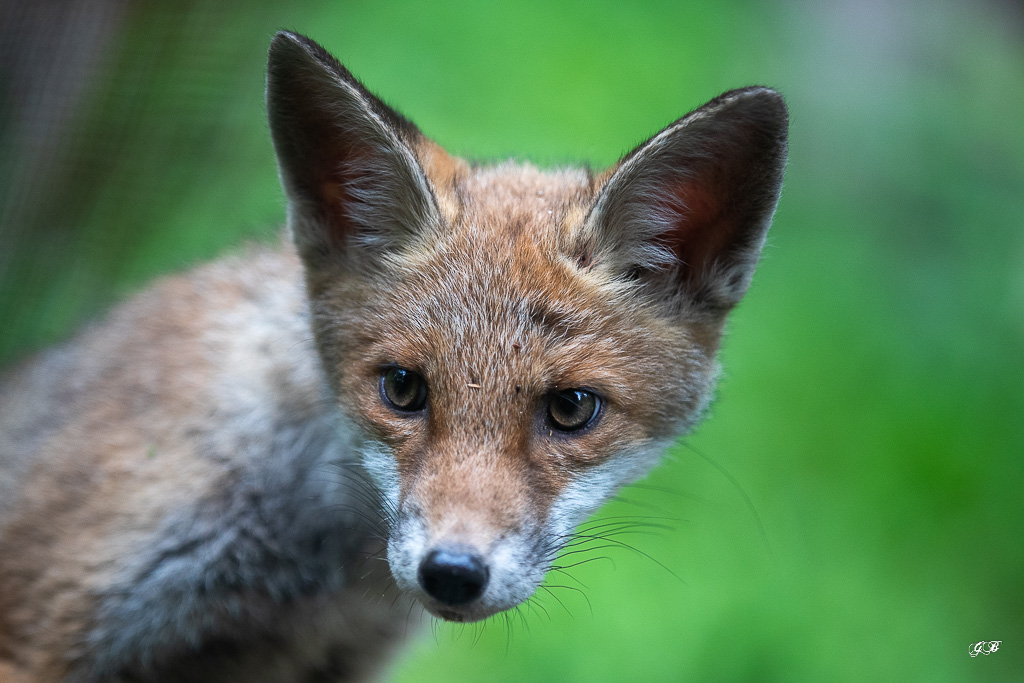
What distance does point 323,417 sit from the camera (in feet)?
10.3

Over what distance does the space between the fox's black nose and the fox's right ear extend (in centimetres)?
116

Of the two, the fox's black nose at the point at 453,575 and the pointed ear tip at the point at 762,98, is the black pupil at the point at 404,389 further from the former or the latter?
the pointed ear tip at the point at 762,98

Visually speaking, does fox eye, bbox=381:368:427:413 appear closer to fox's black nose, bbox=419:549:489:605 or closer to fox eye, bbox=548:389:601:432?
fox eye, bbox=548:389:601:432

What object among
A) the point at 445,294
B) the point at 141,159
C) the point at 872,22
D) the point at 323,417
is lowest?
the point at 323,417

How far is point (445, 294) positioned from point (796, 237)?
169 inches

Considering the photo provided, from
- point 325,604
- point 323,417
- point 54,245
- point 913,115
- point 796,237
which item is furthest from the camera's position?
point 913,115

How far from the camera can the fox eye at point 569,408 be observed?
263 centimetres

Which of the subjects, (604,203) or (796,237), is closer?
(604,203)

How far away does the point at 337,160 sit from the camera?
9.77 ft

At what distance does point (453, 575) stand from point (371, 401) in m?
0.71

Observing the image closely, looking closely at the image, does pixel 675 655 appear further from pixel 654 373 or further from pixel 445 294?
pixel 445 294

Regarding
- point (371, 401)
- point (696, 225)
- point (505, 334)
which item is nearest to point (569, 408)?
point (505, 334)

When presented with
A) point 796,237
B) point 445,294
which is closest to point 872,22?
point 796,237

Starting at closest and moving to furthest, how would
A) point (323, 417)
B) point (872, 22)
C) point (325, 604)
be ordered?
point (323, 417) → point (325, 604) → point (872, 22)
